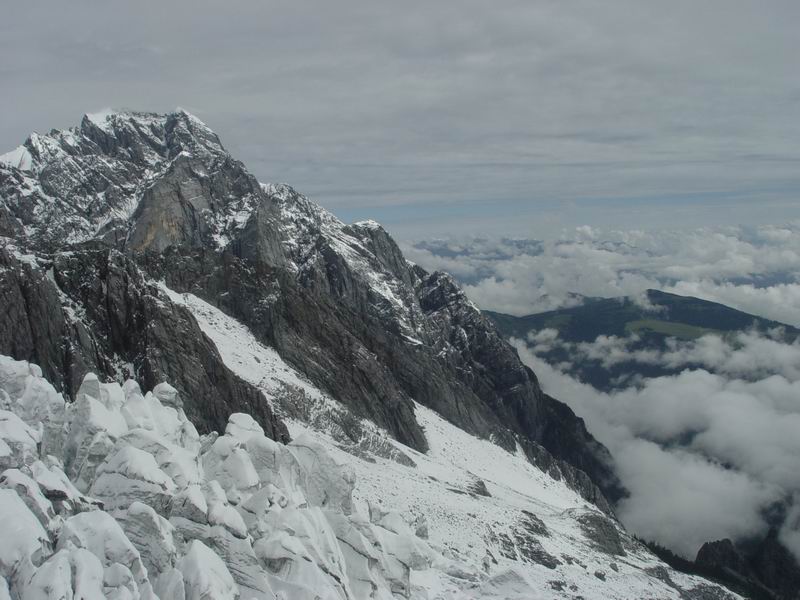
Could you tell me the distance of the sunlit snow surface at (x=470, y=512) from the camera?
54.8 meters

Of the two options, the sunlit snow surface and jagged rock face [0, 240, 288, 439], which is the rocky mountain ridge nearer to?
jagged rock face [0, 240, 288, 439]

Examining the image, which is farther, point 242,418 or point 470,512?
point 470,512

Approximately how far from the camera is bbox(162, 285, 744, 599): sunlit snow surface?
5475 cm

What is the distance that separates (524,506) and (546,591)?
49.6 metres

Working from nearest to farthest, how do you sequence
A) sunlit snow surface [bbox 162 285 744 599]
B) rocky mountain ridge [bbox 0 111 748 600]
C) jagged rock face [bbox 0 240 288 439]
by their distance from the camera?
rocky mountain ridge [bbox 0 111 748 600], sunlit snow surface [bbox 162 285 744 599], jagged rock face [bbox 0 240 288 439]

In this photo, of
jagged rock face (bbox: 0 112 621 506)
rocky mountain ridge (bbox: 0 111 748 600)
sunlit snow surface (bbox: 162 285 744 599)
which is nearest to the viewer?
rocky mountain ridge (bbox: 0 111 748 600)

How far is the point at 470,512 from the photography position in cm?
7675

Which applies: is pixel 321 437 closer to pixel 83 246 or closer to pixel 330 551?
pixel 83 246

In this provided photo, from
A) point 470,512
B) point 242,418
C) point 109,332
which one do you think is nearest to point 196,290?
point 109,332

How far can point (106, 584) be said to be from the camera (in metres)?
25.2

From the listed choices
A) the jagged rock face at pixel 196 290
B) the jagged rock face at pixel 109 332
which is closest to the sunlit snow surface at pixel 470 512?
the jagged rock face at pixel 196 290

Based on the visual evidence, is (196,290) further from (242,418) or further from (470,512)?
(242,418)

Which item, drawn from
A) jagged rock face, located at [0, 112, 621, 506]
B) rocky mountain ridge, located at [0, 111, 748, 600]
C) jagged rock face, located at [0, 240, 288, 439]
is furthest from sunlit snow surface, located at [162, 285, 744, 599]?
jagged rock face, located at [0, 240, 288, 439]

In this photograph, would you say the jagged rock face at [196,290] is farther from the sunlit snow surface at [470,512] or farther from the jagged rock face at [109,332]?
the sunlit snow surface at [470,512]
